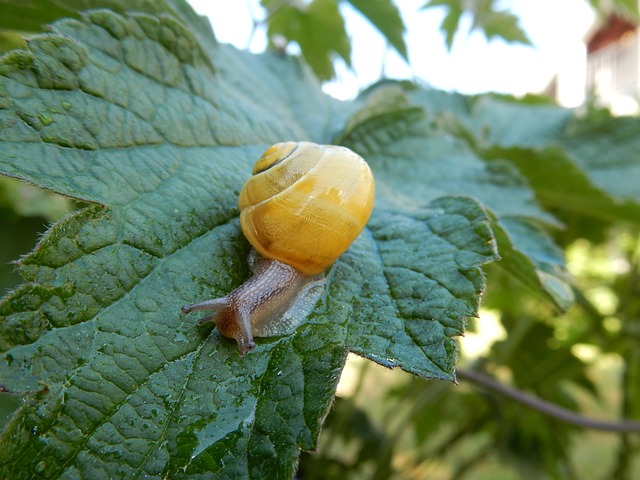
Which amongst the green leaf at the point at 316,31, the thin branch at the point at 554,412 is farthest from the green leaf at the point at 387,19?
the thin branch at the point at 554,412

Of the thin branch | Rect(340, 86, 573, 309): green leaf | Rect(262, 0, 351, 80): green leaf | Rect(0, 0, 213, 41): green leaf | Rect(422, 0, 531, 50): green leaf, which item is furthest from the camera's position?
Rect(422, 0, 531, 50): green leaf

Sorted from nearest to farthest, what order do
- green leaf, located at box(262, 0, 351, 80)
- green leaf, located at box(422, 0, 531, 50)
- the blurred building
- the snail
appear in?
the snail < green leaf, located at box(262, 0, 351, 80) < green leaf, located at box(422, 0, 531, 50) < the blurred building

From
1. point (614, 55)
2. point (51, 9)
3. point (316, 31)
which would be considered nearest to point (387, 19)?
point (316, 31)

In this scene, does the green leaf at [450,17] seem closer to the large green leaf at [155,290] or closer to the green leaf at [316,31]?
the green leaf at [316,31]

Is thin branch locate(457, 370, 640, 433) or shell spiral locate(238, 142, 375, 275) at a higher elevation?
shell spiral locate(238, 142, 375, 275)

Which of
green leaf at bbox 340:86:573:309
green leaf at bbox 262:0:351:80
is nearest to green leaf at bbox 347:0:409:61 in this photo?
green leaf at bbox 262:0:351:80

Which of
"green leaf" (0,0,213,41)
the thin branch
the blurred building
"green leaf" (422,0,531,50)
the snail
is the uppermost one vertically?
"green leaf" (0,0,213,41)

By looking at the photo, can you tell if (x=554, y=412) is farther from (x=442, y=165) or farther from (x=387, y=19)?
(x=387, y=19)

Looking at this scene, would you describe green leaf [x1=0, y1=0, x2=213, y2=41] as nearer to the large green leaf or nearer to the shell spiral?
the large green leaf
